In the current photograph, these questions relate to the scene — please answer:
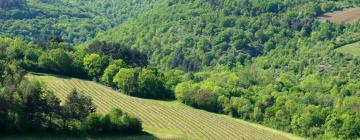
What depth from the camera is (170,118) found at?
11631 centimetres

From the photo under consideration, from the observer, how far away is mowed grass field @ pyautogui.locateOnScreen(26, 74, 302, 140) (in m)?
107

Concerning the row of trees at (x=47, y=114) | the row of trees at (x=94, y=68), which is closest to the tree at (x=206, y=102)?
the row of trees at (x=94, y=68)

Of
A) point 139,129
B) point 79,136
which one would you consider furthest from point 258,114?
point 79,136

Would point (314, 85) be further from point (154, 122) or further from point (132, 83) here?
point (154, 122)

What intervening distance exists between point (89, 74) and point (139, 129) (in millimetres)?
47540

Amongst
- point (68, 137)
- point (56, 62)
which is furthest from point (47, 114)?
point (56, 62)

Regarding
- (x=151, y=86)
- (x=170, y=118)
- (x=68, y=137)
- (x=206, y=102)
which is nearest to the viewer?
(x=68, y=137)

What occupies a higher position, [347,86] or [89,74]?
[89,74]

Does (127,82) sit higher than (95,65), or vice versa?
(95,65)

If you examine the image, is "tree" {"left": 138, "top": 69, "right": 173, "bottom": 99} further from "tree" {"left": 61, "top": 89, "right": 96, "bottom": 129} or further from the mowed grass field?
"tree" {"left": 61, "top": 89, "right": 96, "bottom": 129}

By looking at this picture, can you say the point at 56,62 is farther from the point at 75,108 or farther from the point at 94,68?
the point at 75,108

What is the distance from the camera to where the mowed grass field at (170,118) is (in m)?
107

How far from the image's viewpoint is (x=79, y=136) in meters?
93.3

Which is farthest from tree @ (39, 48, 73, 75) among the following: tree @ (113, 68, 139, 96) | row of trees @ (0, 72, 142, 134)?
row of trees @ (0, 72, 142, 134)
